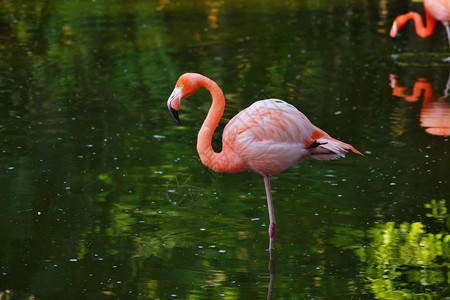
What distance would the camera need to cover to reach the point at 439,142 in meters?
7.12

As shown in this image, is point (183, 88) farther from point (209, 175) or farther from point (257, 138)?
point (209, 175)

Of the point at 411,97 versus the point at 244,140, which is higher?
the point at 244,140

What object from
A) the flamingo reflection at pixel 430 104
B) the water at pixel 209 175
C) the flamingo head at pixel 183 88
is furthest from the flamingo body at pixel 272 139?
the flamingo reflection at pixel 430 104

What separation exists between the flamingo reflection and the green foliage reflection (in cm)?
209

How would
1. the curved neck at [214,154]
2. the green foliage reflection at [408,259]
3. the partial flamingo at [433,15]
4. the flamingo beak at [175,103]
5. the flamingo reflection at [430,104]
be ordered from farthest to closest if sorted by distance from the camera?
the partial flamingo at [433,15] < the flamingo reflection at [430,104] < the curved neck at [214,154] < the flamingo beak at [175,103] < the green foliage reflection at [408,259]

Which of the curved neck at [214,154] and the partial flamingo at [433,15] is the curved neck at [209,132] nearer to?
the curved neck at [214,154]

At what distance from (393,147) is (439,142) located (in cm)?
45

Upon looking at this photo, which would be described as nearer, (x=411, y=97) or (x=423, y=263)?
(x=423, y=263)

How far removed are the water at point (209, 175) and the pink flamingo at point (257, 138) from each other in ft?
Result: 2.03

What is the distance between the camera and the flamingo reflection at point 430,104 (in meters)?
7.56

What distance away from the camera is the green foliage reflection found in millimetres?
4484

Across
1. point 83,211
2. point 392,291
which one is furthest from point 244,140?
point 83,211

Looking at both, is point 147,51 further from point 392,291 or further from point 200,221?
point 392,291

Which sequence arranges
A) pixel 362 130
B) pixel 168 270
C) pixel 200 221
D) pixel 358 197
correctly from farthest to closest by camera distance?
pixel 362 130
pixel 358 197
pixel 200 221
pixel 168 270
